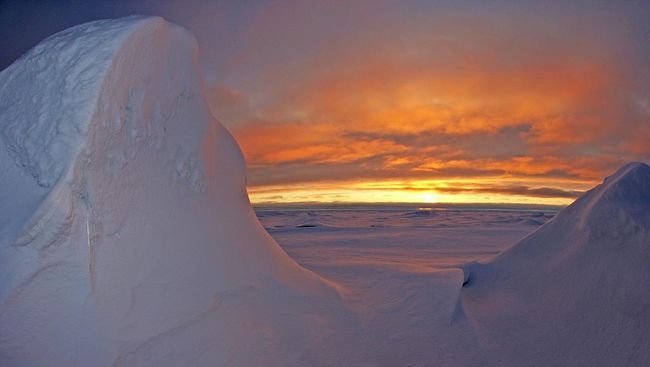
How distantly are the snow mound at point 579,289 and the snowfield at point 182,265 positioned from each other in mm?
18

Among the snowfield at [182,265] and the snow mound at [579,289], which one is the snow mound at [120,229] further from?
the snow mound at [579,289]

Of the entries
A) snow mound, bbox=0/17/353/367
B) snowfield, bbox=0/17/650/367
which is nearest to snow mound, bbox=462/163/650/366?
snowfield, bbox=0/17/650/367

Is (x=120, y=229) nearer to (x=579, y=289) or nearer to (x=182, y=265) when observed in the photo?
(x=182, y=265)

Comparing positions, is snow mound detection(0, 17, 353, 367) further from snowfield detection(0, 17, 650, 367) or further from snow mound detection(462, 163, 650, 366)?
snow mound detection(462, 163, 650, 366)

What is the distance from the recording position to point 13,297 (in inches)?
78.5

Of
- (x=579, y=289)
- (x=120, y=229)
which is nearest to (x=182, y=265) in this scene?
(x=120, y=229)

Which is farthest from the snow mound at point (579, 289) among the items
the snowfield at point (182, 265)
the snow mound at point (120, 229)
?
the snow mound at point (120, 229)

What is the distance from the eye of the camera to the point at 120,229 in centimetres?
240

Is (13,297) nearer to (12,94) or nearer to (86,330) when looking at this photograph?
(86,330)

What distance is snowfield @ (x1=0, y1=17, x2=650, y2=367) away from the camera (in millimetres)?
2094

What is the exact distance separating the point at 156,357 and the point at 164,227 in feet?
3.01

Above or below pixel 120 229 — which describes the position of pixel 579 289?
below

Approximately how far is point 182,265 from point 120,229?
1.72ft

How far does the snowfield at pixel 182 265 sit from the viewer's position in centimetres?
209
